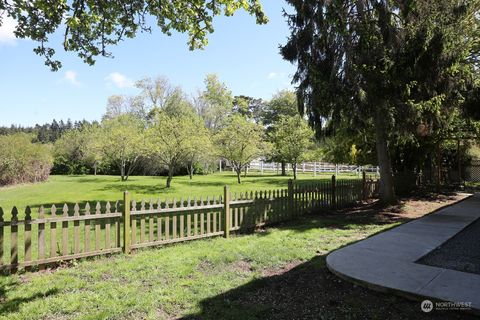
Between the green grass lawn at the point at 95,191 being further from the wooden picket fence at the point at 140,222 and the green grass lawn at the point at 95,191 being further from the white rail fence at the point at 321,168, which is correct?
the white rail fence at the point at 321,168

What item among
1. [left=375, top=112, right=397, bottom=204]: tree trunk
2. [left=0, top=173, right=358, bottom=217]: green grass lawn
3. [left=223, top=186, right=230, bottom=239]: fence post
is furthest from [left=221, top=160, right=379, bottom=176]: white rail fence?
[left=223, top=186, right=230, bottom=239]: fence post

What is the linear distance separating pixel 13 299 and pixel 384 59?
10605mm

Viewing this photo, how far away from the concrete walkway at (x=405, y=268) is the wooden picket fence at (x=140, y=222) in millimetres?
2920

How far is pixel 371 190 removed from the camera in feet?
46.6

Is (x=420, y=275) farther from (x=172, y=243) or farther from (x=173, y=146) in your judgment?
(x=173, y=146)

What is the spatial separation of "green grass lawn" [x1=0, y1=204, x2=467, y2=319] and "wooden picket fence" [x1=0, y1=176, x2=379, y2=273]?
1.00 ft

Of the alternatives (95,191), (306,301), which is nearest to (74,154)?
(95,191)

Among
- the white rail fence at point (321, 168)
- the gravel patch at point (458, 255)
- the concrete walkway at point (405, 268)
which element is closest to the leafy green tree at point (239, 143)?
the white rail fence at point (321, 168)

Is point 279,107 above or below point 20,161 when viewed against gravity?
above

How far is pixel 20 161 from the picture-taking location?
73.3ft

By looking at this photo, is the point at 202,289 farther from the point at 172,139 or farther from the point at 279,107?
the point at 279,107

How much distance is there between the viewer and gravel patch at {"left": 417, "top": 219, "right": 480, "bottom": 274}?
5047mm

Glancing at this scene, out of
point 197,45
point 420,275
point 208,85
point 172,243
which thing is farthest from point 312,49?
point 208,85

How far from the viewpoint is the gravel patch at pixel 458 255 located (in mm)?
5047
